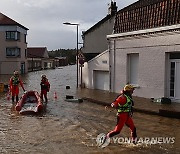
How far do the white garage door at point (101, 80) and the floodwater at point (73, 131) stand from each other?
22.7 feet

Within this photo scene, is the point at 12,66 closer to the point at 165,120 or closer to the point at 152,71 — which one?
the point at 152,71

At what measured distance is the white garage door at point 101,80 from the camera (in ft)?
72.0

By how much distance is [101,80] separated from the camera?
74.4 feet

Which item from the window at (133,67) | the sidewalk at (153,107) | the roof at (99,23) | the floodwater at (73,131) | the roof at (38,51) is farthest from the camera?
the roof at (38,51)

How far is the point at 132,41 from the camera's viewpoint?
1839 centimetres

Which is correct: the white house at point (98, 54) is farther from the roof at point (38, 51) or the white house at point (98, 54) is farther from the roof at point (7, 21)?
the roof at point (38, 51)

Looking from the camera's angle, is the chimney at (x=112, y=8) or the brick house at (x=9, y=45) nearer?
the chimney at (x=112, y=8)

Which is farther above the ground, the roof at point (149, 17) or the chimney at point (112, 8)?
the chimney at point (112, 8)

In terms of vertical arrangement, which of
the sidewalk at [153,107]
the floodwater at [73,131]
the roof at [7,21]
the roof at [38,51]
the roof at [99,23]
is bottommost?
the floodwater at [73,131]

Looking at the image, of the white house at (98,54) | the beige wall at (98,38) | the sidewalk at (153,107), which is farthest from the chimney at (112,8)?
the sidewalk at (153,107)

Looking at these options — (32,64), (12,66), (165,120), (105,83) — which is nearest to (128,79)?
(105,83)

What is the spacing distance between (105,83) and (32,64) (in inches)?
1953

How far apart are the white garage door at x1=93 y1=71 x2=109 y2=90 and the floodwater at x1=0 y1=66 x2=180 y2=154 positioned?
6.91 metres

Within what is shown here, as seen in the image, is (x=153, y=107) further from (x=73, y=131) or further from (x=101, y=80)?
(x=101, y=80)
